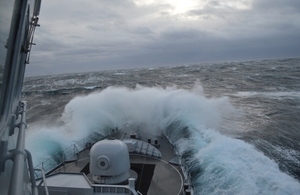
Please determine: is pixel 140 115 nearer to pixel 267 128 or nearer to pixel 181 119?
pixel 181 119

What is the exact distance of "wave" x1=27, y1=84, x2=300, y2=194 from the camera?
15.8m

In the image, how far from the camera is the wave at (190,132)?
15820 mm

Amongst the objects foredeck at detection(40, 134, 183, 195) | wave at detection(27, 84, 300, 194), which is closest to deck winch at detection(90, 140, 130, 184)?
foredeck at detection(40, 134, 183, 195)

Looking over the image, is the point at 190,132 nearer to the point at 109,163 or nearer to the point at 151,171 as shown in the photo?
the point at 151,171

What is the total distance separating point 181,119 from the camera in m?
29.5

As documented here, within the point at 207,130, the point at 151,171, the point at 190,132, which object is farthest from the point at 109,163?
the point at 207,130

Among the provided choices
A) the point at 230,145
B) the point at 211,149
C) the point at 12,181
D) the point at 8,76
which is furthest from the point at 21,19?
the point at 230,145

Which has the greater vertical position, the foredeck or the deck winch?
the deck winch

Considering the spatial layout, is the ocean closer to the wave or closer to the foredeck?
the wave

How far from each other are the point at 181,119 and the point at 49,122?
18776mm

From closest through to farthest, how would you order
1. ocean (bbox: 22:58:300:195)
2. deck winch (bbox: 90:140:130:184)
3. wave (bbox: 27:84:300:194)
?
deck winch (bbox: 90:140:130:184), wave (bbox: 27:84:300:194), ocean (bbox: 22:58:300:195)

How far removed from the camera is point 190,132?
2564 cm

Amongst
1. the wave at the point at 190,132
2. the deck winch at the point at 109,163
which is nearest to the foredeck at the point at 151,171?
the deck winch at the point at 109,163

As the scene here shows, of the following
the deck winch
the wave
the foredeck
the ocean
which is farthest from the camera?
the ocean
